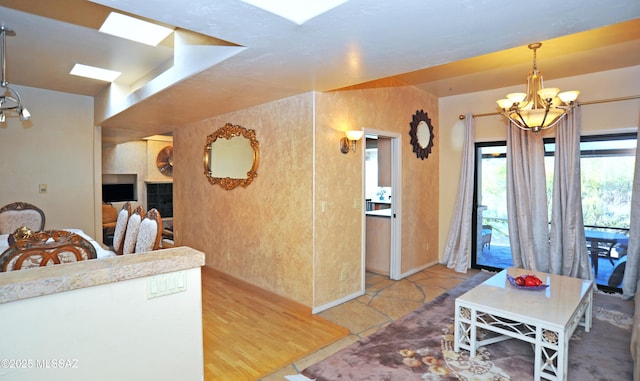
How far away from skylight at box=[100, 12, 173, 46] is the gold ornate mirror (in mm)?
1385


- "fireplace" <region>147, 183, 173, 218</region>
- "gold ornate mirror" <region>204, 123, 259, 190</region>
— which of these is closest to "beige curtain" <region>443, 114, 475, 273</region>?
"gold ornate mirror" <region>204, 123, 259, 190</region>

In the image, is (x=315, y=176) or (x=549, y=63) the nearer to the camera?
(x=315, y=176)

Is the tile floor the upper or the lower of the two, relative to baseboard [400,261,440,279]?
lower

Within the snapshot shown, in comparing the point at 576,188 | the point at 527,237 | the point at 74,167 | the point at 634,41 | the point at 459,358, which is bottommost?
the point at 459,358

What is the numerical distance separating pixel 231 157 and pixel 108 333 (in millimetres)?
3197

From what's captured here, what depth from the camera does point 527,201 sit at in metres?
4.61

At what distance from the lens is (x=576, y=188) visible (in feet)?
13.7

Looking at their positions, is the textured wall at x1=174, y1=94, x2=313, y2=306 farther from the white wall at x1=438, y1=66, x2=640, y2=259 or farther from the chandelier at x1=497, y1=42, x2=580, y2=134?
the white wall at x1=438, y1=66, x2=640, y2=259

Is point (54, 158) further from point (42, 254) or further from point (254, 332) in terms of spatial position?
point (254, 332)

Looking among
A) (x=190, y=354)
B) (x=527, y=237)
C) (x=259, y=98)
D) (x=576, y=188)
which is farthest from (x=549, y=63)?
(x=190, y=354)

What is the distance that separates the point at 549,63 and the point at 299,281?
143 inches

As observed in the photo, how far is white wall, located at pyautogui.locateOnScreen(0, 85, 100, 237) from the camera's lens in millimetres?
4898

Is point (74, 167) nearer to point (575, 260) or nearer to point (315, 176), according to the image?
point (315, 176)

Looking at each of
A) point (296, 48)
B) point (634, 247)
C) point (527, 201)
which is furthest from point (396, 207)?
point (296, 48)
